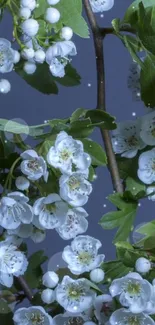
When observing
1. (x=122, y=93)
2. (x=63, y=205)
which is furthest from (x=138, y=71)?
(x=63, y=205)

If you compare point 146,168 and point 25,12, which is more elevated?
point 25,12

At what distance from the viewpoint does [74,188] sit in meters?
0.69

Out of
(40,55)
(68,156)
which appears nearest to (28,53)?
(40,55)

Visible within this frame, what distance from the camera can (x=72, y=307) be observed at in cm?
71

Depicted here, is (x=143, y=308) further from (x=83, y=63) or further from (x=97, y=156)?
(x=83, y=63)

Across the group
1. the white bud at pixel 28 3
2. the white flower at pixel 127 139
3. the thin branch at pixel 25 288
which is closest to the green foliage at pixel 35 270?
the thin branch at pixel 25 288

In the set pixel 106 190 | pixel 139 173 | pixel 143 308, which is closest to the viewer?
pixel 143 308

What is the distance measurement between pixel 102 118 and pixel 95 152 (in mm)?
30

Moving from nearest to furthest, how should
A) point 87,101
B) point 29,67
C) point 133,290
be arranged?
point 133,290, point 29,67, point 87,101

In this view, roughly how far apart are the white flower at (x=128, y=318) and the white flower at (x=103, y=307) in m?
0.01

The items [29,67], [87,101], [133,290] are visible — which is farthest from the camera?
[87,101]

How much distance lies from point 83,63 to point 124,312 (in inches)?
12.1

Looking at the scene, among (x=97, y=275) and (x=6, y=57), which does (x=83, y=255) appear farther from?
(x=6, y=57)

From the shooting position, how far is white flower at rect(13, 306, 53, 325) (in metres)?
0.72
